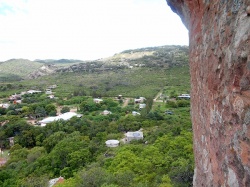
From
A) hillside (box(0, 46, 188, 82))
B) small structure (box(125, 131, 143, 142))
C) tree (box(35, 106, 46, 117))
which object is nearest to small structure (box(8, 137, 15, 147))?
tree (box(35, 106, 46, 117))

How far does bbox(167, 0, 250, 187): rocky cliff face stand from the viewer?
2.68 metres

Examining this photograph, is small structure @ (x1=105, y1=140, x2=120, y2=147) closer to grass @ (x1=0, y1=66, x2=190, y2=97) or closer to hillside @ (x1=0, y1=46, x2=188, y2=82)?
grass @ (x1=0, y1=66, x2=190, y2=97)

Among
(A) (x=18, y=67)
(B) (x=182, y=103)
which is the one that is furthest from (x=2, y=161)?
(A) (x=18, y=67)

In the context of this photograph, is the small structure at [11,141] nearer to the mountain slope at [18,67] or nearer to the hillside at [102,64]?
the hillside at [102,64]

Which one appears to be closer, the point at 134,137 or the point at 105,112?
the point at 134,137

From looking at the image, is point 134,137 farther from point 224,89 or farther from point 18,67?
point 18,67

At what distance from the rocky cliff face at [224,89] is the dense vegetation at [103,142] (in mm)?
11639

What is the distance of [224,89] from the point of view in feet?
10.7

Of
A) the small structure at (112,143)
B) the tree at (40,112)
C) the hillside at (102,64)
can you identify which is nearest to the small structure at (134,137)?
the small structure at (112,143)

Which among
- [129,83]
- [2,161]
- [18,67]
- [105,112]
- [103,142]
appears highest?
[18,67]

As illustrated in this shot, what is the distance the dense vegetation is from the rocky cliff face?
11639mm

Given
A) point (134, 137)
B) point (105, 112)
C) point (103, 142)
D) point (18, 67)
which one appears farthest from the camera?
point (18, 67)

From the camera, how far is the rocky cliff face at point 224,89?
2676 millimetres

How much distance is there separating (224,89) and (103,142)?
94.2 ft
